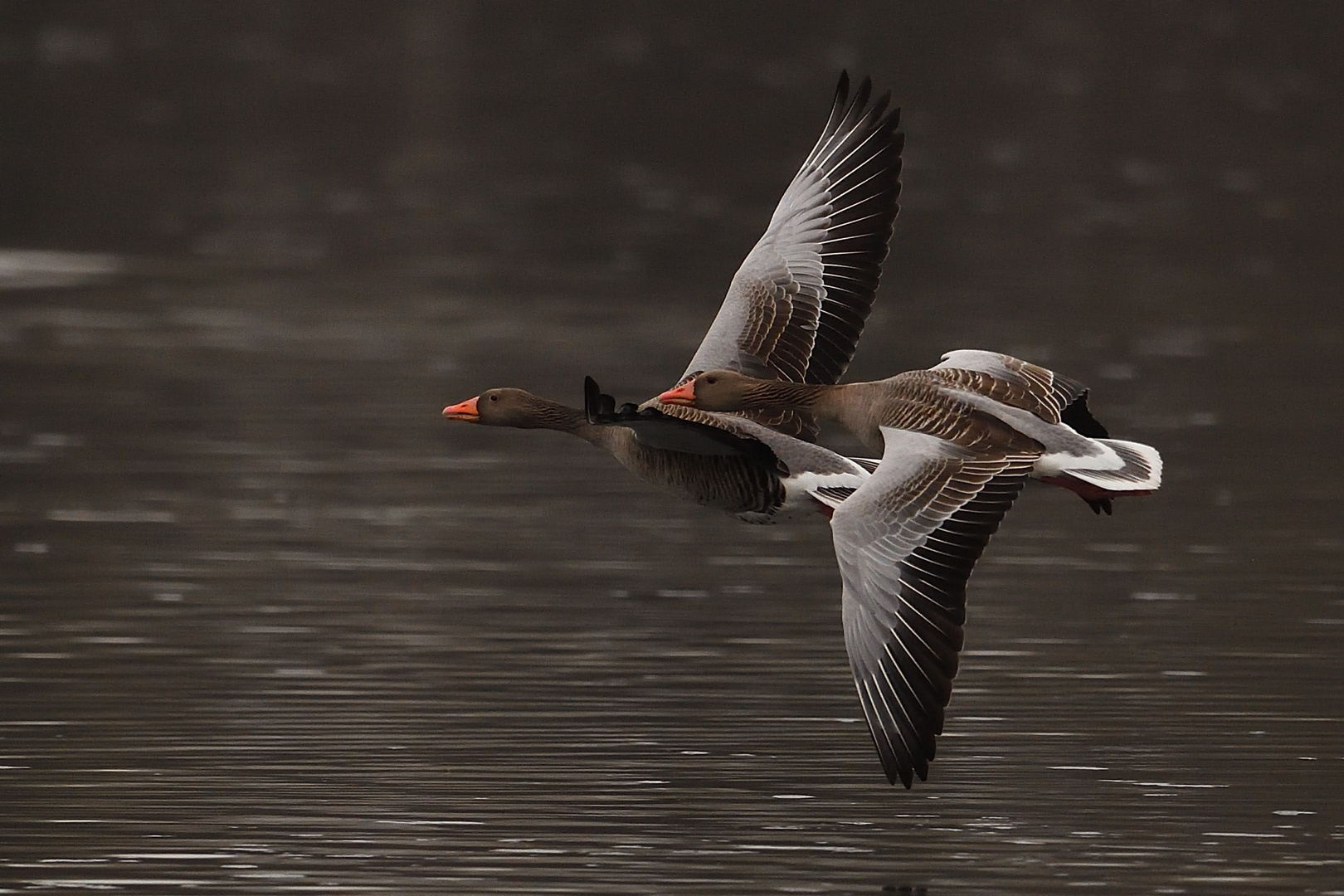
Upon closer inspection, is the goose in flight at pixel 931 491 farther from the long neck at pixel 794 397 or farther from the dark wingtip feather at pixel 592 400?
the dark wingtip feather at pixel 592 400

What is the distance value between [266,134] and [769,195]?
58.6ft

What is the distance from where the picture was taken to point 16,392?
2769cm

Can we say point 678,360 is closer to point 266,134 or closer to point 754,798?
point 754,798

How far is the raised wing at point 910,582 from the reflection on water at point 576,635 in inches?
16.2

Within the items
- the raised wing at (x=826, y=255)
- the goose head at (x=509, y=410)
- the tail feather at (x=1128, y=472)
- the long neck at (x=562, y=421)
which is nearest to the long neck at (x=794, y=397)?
the raised wing at (x=826, y=255)

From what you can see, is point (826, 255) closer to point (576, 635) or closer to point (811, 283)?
point (811, 283)

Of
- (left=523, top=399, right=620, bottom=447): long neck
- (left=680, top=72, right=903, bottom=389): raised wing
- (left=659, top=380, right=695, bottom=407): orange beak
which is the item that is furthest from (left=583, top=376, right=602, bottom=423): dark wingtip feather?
(left=680, top=72, right=903, bottom=389): raised wing

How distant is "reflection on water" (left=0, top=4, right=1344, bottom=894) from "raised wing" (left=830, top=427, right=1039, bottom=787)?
0.41m

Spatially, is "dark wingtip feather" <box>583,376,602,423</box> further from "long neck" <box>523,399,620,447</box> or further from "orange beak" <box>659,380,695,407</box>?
"long neck" <box>523,399,620,447</box>

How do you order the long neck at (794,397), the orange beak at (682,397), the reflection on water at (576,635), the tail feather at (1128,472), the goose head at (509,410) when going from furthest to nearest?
the goose head at (509,410), the orange beak at (682,397), the long neck at (794,397), the tail feather at (1128,472), the reflection on water at (576,635)

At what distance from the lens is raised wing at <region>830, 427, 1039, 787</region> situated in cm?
1302

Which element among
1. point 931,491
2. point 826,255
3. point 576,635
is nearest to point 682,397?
point 826,255

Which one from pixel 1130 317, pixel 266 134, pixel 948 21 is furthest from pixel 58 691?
pixel 948 21

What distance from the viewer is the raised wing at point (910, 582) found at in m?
13.0
